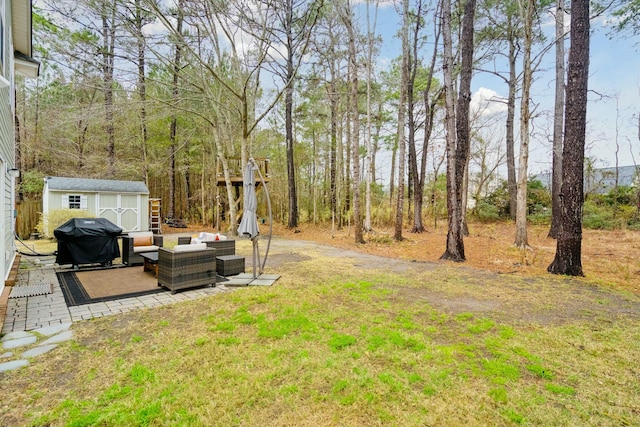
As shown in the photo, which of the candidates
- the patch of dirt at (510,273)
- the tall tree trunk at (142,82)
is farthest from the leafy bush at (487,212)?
the tall tree trunk at (142,82)

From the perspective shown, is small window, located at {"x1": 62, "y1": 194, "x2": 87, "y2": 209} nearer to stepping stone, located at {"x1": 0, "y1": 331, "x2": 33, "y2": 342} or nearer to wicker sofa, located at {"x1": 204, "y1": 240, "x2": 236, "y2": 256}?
wicker sofa, located at {"x1": 204, "y1": 240, "x2": 236, "y2": 256}

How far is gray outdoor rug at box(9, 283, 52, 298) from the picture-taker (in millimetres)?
4098

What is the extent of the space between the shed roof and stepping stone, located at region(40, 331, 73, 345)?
11.1m

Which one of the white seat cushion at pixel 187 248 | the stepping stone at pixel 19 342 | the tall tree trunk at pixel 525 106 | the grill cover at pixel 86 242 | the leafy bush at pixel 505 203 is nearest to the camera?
the stepping stone at pixel 19 342

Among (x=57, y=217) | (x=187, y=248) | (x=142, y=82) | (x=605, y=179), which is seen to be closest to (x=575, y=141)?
(x=187, y=248)

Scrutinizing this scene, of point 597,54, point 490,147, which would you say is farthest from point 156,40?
point 490,147

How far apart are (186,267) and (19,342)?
76.4 inches

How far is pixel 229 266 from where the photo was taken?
5492 millimetres

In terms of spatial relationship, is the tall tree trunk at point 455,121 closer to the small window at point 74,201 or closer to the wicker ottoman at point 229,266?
the wicker ottoman at point 229,266

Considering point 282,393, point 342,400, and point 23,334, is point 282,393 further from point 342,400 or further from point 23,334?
point 23,334

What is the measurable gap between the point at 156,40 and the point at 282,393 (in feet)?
37.1

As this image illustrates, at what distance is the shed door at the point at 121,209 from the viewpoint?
40.0ft

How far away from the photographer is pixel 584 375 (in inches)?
90.2

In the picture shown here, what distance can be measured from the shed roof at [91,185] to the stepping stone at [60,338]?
11140mm
